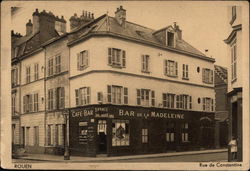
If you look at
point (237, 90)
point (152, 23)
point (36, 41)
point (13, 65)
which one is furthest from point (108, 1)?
point (237, 90)

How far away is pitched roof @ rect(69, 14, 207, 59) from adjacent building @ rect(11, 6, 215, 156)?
→ 1cm

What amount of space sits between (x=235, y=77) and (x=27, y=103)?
3159 millimetres

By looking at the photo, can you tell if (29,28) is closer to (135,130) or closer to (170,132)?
(135,130)

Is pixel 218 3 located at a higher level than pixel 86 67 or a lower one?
higher

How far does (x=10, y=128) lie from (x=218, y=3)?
11.6 ft

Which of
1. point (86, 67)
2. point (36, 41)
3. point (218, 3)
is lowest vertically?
point (86, 67)

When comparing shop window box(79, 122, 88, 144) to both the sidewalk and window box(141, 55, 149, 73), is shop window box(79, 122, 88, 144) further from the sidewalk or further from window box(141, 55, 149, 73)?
window box(141, 55, 149, 73)

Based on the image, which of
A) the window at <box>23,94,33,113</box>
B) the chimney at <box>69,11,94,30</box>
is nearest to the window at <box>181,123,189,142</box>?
the chimney at <box>69,11,94,30</box>

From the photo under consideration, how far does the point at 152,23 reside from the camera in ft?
19.0

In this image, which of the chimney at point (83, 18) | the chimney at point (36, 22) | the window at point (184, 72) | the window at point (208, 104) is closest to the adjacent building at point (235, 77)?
the window at point (208, 104)

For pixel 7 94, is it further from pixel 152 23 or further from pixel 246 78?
pixel 246 78

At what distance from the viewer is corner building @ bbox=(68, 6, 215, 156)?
5.67 metres

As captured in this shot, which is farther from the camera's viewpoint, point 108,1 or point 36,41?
point 36,41

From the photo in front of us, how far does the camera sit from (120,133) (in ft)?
18.8
